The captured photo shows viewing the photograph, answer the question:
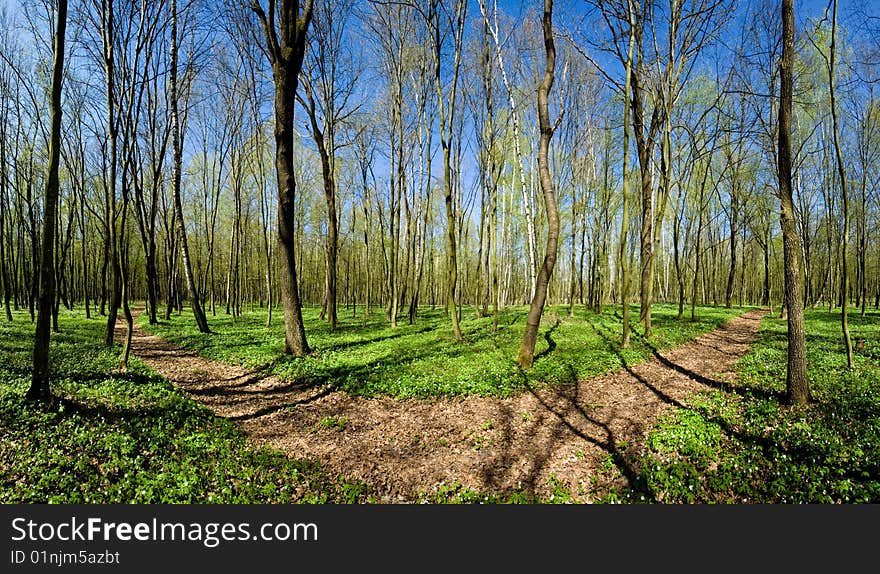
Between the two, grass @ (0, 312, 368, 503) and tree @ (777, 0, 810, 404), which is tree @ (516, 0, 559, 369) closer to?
tree @ (777, 0, 810, 404)

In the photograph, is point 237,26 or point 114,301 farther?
point 237,26

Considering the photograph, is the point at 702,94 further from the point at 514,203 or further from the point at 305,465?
the point at 305,465

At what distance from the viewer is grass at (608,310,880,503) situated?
4027 mm

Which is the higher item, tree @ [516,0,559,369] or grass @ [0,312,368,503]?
tree @ [516,0,559,369]

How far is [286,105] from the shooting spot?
34.9 feet

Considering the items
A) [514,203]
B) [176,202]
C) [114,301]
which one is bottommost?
[114,301]

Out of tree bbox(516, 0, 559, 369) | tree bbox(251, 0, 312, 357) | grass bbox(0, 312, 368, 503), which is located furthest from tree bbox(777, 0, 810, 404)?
tree bbox(251, 0, 312, 357)

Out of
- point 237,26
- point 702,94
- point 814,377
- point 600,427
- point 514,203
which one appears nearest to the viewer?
point 600,427

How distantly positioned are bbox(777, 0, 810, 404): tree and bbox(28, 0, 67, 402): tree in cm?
1166

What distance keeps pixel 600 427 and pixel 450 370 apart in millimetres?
3897

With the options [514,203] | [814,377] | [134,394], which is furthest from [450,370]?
[514,203]

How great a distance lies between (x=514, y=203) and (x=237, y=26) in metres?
24.0

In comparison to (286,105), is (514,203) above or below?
above

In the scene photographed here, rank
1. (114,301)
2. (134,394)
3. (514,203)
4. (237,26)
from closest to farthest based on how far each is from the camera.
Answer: (134,394), (114,301), (237,26), (514,203)
